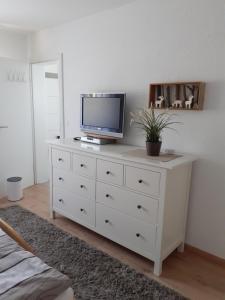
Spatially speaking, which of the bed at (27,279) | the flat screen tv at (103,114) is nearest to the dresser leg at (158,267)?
the bed at (27,279)

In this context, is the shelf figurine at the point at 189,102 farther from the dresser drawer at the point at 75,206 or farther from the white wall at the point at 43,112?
the white wall at the point at 43,112

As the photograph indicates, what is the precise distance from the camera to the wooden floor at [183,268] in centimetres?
185

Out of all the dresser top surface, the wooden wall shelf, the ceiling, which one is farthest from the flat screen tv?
the ceiling

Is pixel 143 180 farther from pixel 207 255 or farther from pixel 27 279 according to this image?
pixel 27 279

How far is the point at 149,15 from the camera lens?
230cm

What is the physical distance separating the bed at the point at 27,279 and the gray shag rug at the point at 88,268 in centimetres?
80

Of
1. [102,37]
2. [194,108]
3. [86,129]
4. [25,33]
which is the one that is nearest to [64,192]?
[86,129]

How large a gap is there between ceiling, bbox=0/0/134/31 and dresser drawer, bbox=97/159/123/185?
161cm

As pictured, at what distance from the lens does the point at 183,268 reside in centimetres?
209

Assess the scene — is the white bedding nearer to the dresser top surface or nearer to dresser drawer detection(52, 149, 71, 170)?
the dresser top surface

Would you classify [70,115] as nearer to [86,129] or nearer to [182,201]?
[86,129]

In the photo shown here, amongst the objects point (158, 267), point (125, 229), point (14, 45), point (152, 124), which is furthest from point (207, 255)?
point (14, 45)

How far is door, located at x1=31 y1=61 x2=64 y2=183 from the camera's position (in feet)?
12.2

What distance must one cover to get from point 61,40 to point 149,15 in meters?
1.34
